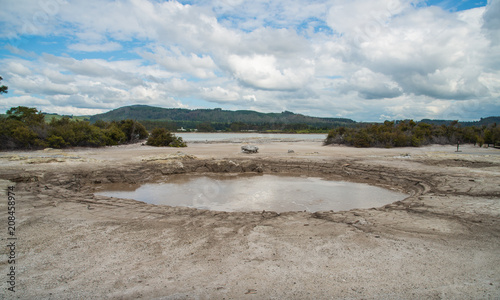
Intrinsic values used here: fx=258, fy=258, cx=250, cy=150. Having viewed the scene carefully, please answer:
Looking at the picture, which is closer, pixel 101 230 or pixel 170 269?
pixel 170 269

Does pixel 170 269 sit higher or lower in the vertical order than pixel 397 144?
lower

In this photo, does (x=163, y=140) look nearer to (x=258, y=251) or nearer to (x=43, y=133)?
(x=43, y=133)

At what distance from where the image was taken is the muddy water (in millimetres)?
8906

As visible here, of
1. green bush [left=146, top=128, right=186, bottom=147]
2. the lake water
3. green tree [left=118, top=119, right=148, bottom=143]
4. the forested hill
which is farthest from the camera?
the forested hill

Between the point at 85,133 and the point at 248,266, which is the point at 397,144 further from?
the point at 85,133

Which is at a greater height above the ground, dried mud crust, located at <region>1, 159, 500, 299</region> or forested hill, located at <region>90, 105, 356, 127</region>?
forested hill, located at <region>90, 105, 356, 127</region>

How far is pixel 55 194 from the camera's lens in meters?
8.38

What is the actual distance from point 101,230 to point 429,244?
6.57 m

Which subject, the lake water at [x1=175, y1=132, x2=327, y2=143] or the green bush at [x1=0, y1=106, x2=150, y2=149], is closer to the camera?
the green bush at [x1=0, y1=106, x2=150, y2=149]

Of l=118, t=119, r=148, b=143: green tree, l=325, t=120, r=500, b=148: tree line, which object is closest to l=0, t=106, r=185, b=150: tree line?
l=118, t=119, r=148, b=143: green tree

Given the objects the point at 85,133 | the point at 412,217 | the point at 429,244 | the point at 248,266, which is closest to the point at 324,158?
the point at 412,217

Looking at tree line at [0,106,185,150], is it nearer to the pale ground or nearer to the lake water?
the lake water

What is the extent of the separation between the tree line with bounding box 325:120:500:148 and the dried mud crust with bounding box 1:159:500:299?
19.9m

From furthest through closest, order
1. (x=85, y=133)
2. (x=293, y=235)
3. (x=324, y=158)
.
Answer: (x=85, y=133), (x=324, y=158), (x=293, y=235)
